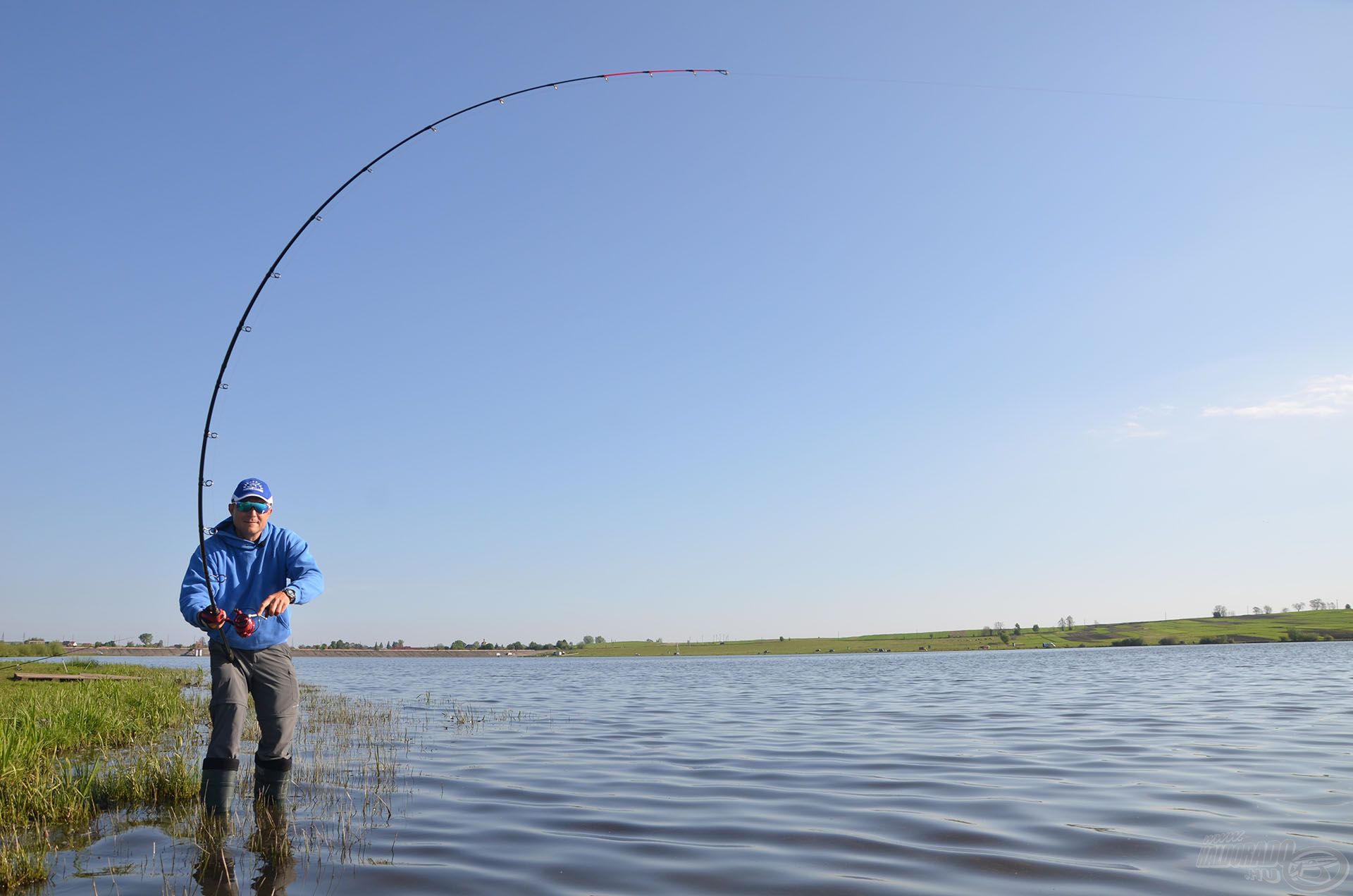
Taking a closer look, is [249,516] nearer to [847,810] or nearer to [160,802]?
[160,802]

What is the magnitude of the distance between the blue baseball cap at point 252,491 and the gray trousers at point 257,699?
1.28 m

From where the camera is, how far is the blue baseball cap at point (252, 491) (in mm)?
7492

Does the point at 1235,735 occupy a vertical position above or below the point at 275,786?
below

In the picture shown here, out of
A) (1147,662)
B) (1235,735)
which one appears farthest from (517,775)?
(1147,662)

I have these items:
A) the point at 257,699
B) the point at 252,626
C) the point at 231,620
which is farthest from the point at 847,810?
the point at 231,620

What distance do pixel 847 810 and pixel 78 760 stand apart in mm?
9703

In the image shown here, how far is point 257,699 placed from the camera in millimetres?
7422

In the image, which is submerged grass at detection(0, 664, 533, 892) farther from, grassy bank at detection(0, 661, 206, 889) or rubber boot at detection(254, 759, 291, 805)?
rubber boot at detection(254, 759, 291, 805)

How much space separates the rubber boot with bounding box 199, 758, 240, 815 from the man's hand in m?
1.31

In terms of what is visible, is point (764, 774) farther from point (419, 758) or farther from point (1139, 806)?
point (419, 758)

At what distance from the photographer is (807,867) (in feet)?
20.7

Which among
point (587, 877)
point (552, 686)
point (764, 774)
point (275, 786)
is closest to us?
point (587, 877)

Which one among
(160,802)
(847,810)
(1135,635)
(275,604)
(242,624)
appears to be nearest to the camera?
(242,624)

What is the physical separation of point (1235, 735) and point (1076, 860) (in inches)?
382
